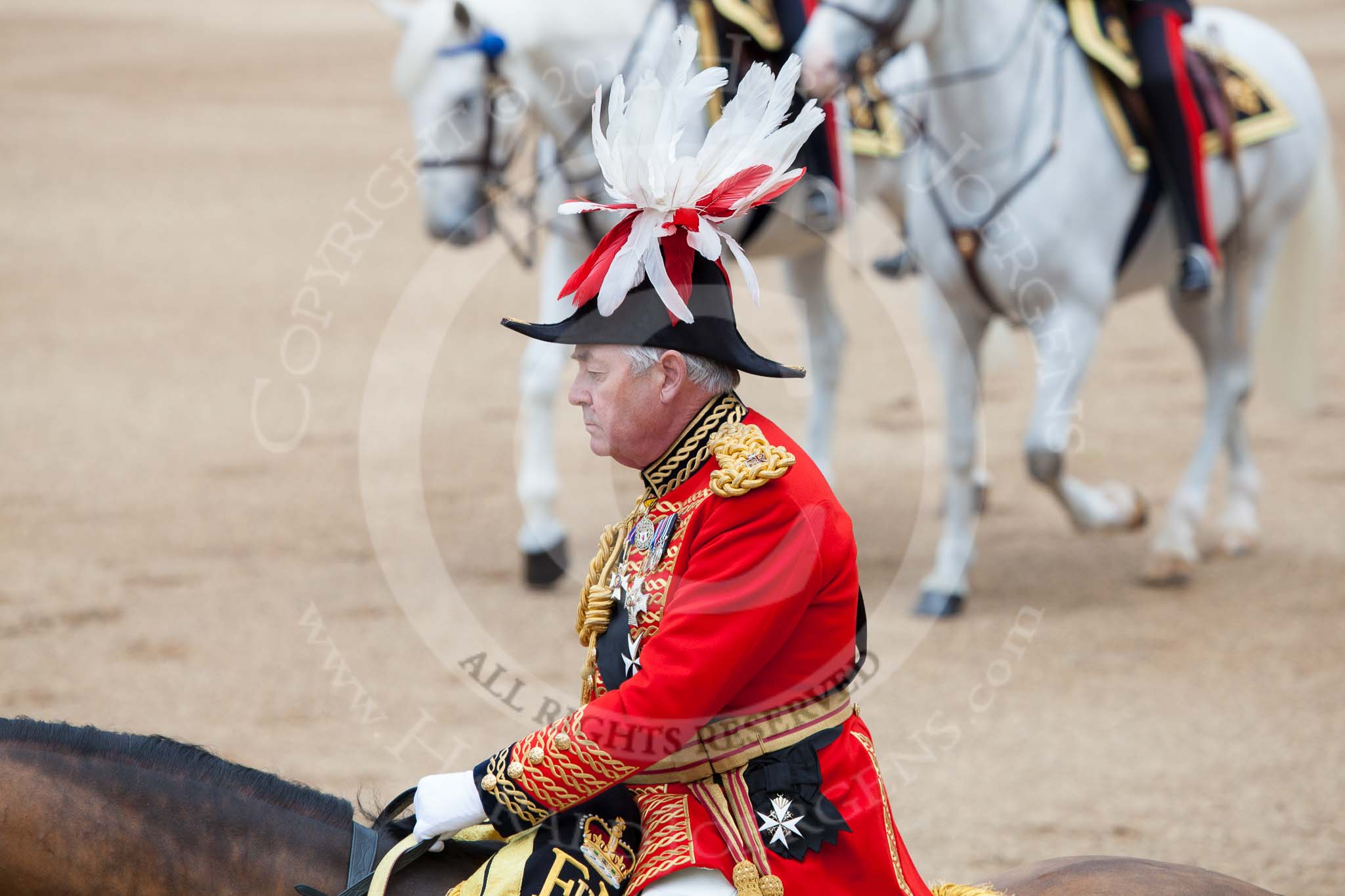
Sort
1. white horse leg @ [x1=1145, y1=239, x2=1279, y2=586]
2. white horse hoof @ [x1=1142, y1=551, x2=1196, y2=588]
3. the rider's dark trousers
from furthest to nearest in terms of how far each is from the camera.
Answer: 1. white horse leg @ [x1=1145, y1=239, x2=1279, y2=586]
2. white horse hoof @ [x1=1142, y1=551, x2=1196, y2=588]
3. the rider's dark trousers

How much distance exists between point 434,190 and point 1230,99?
282 centimetres

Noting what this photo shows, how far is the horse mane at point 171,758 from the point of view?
1844mm

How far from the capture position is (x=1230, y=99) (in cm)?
535

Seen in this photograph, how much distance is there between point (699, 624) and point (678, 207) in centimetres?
48

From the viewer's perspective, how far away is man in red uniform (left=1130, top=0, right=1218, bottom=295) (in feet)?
16.1

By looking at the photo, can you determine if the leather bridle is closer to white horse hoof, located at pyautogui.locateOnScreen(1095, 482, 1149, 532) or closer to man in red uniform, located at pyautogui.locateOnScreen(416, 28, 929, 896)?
white horse hoof, located at pyautogui.locateOnScreen(1095, 482, 1149, 532)

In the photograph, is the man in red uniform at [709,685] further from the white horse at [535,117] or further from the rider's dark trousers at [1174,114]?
the rider's dark trousers at [1174,114]

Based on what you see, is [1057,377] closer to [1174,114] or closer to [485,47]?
[1174,114]

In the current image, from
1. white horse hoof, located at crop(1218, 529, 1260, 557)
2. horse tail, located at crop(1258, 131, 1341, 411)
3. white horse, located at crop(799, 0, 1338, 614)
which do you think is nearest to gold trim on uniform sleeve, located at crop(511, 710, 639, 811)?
white horse, located at crop(799, 0, 1338, 614)

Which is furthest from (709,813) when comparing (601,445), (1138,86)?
(1138,86)

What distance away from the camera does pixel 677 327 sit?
1.78 meters

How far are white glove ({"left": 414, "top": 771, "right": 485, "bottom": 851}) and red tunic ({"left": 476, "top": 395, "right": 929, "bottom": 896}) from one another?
0.7 inches

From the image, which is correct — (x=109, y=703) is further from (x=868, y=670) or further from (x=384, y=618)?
(x=868, y=670)

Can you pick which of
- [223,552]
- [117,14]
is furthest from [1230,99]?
[117,14]
